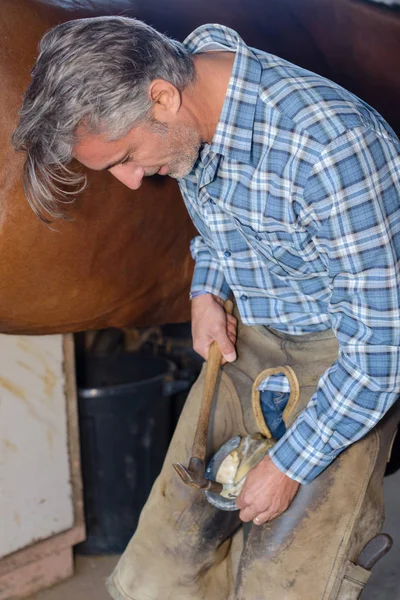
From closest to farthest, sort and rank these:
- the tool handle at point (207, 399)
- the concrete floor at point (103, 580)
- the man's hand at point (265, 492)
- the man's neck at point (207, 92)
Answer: the man's neck at point (207, 92) → the man's hand at point (265, 492) → the tool handle at point (207, 399) → the concrete floor at point (103, 580)

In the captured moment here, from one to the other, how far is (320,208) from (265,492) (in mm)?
505

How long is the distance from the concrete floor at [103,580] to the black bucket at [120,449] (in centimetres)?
5

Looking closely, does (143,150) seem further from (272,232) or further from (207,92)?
(272,232)

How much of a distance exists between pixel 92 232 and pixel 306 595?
85 cm

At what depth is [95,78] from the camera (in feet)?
3.66

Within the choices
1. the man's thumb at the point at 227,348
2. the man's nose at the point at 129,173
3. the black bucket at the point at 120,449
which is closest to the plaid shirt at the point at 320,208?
the man's nose at the point at 129,173

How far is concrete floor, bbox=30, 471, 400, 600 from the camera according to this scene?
2096 millimetres

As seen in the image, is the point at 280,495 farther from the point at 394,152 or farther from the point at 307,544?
the point at 394,152

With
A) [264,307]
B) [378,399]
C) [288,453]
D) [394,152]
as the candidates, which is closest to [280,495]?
[288,453]

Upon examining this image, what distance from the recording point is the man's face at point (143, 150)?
1180mm

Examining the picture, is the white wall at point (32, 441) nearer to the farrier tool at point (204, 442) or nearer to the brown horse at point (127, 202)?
the brown horse at point (127, 202)

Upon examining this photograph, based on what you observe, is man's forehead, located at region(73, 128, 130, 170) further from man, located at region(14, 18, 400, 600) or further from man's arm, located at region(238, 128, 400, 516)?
man's arm, located at region(238, 128, 400, 516)

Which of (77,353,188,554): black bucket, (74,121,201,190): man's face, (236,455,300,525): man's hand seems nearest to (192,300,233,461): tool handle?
(236,455,300,525): man's hand

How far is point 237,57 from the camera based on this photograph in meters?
1.22
